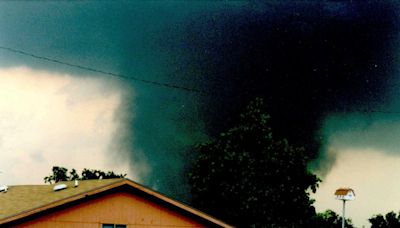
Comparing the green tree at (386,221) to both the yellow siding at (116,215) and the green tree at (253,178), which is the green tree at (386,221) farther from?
the yellow siding at (116,215)

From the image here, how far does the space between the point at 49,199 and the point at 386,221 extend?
5384 cm

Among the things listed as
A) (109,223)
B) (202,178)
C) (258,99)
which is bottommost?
(109,223)

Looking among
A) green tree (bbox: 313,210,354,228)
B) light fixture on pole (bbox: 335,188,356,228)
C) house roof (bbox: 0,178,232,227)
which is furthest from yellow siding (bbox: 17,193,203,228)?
green tree (bbox: 313,210,354,228)

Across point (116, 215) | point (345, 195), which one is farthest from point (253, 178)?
point (116, 215)

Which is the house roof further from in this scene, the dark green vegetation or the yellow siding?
the dark green vegetation

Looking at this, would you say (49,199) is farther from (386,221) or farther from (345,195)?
(386,221)

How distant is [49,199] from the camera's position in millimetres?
24844

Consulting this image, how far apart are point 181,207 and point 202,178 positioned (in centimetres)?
3166

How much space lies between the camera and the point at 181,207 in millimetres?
24281

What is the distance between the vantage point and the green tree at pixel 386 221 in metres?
65.9

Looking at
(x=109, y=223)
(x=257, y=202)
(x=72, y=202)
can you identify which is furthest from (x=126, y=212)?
(x=257, y=202)

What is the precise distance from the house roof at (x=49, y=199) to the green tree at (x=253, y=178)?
2439cm

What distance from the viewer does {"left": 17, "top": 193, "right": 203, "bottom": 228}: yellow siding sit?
885 inches

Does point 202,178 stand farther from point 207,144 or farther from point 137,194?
point 137,194
